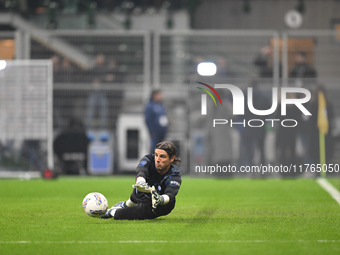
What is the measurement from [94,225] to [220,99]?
742cm

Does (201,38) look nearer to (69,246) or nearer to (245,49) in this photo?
(245,49)

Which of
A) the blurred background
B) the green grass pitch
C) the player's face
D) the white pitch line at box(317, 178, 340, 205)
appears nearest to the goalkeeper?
the player's face

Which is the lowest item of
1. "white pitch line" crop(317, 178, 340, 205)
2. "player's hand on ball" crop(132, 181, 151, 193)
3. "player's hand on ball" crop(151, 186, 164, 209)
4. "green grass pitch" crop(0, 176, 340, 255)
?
"white pitch line" crop(317, 178, 340, 205)

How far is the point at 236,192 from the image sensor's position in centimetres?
1388

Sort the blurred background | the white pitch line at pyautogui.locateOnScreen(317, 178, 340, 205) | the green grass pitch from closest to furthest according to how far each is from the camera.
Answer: the green grass pitch, the white pitch line at pyautogui.locateOnScreen(317, 178, 340, 205), the blurred background

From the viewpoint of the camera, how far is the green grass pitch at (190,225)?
266 inches

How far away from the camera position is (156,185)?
354 inches

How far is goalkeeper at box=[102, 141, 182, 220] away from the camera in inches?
344

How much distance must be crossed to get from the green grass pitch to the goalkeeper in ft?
0.54

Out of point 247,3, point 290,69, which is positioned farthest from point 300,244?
point 247,3

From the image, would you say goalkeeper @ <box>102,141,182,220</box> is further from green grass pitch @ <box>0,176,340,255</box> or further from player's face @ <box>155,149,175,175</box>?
green grass pitch @ <box>0,176,340,255</box>

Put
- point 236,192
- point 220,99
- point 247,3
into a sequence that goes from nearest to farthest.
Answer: point 236,192, point 220,99, point 247,3

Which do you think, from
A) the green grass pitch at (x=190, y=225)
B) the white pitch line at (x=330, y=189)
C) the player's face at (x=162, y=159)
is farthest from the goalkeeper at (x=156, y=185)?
the white pitch line at (x=330, y=189)

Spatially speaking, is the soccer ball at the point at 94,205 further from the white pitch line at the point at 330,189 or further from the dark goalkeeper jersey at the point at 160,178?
the white pitch line at the point at 330,189
